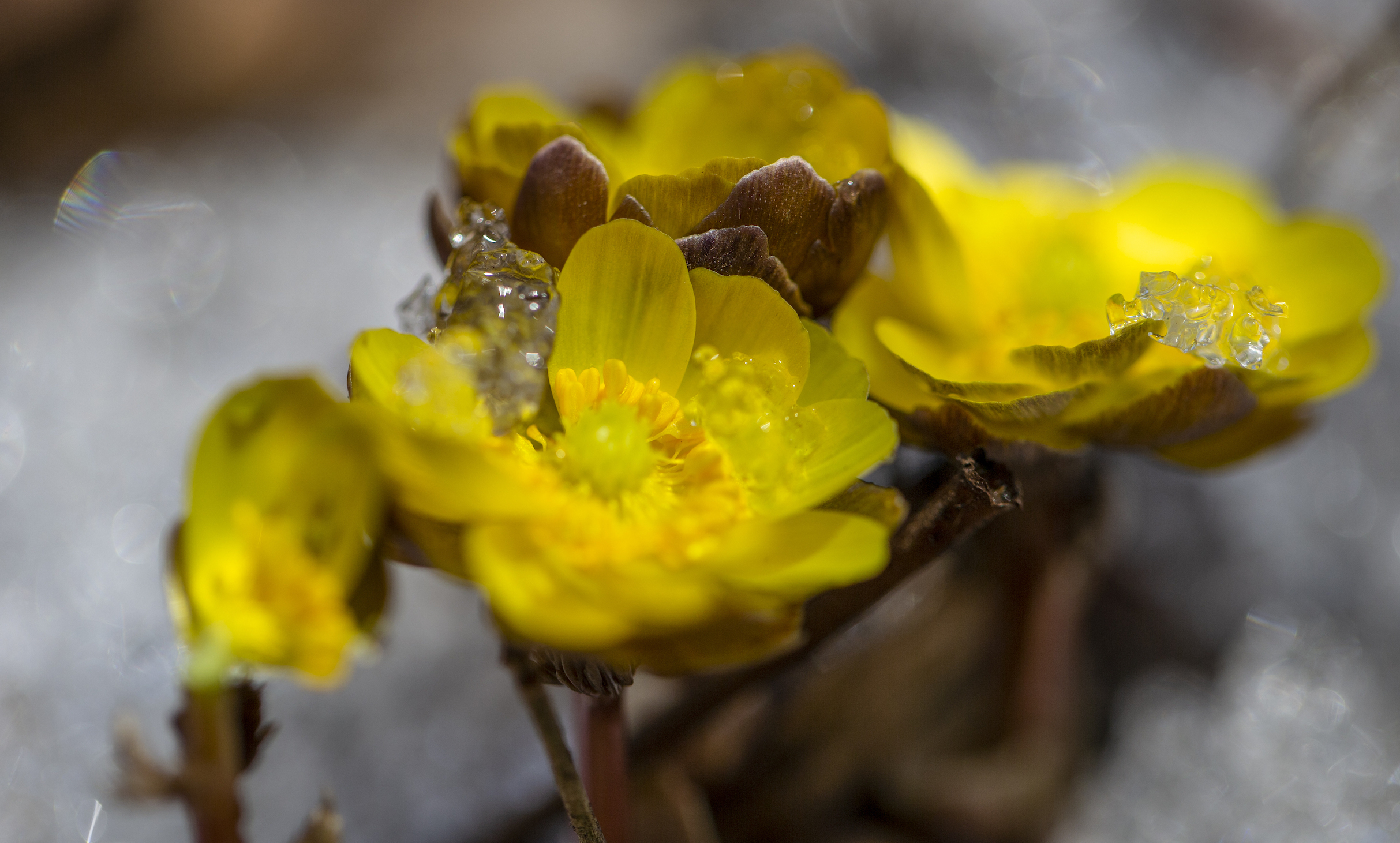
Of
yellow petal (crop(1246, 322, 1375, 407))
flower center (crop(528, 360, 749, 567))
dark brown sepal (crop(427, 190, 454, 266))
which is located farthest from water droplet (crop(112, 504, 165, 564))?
yellow petal (crop(1246, 322, 1375, 407))

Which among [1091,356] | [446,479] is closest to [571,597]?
[446,479]

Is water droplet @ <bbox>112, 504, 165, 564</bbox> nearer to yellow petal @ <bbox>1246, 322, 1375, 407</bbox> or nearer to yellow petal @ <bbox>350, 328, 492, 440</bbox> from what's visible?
yellow petal @ <bbox>350, 328, 492, 440</bbox>

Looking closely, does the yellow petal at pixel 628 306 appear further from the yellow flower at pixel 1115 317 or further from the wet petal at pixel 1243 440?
the wet petal at pixel 1243 440

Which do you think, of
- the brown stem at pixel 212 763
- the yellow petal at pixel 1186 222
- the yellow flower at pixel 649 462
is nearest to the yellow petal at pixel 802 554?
the yellow flower at pixel 649 462

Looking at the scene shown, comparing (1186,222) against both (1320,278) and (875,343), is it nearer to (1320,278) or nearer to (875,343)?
(1320,278)

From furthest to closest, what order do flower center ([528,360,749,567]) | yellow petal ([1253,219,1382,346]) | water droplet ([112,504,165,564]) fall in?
1. water droplet ([112,504,165,564])
2. yellow petal ([1253,219,1382,346])
3. flower center ([528,360,749,567])

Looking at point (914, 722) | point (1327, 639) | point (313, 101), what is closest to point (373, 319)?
point (313, 101)
